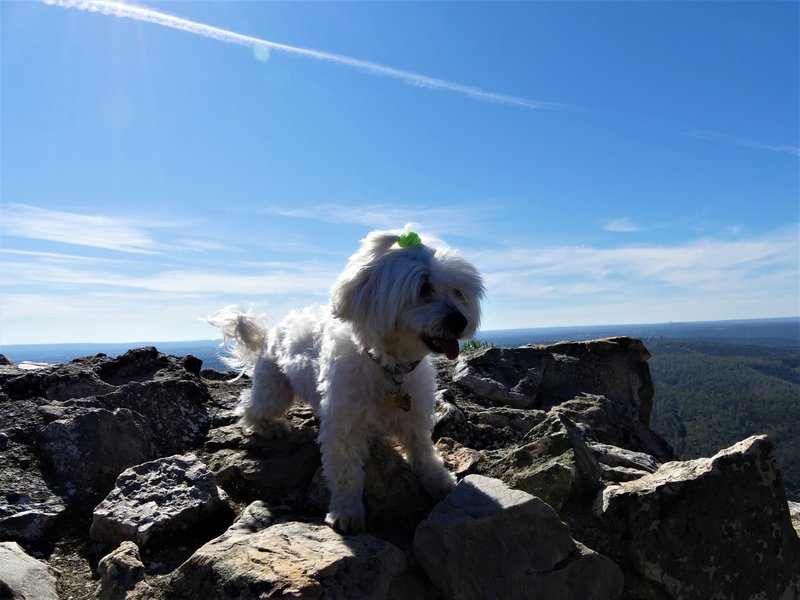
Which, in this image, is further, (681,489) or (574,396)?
(574,396)

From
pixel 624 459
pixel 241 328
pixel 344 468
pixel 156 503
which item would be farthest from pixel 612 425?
pixel 156 503

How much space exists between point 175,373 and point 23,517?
2.61 meters

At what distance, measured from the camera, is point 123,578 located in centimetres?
288

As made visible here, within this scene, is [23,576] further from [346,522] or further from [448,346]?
[448,346]

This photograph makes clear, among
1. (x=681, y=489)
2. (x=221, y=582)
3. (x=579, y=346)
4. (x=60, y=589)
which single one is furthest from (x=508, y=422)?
(x=60, y=589)

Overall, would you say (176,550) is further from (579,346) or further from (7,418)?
(579,346)

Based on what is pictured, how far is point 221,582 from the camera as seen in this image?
2660mm

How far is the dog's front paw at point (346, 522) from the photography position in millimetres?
3318

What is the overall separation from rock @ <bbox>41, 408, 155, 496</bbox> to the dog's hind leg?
1.08m

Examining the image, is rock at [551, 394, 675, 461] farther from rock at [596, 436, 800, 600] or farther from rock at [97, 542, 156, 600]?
rock at [97, 542, 156, 600]

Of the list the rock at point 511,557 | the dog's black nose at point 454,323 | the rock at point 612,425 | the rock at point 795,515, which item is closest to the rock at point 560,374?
the rock at point 612,425

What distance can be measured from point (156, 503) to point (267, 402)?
189 centimetres

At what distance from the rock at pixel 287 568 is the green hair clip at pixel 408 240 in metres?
2.01

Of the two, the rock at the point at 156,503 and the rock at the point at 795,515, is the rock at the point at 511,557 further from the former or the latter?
the rock at the point at 795,515
